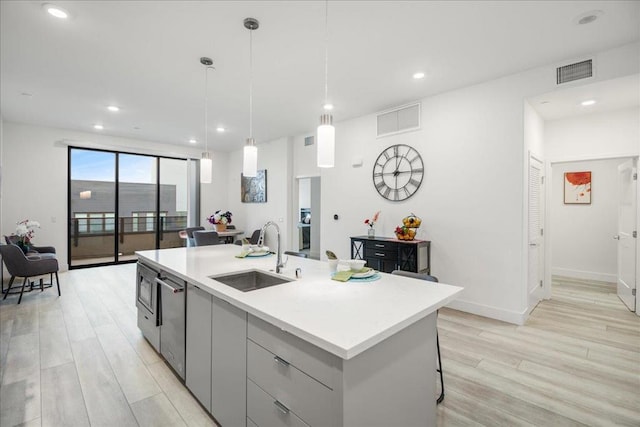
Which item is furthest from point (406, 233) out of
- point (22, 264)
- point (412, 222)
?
point (22, 264)

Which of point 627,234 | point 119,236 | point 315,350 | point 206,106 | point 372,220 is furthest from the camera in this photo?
point 119,236

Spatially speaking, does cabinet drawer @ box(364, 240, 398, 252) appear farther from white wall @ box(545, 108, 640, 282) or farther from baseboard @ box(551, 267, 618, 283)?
baseboard @ box(551, 267, 618, 283)

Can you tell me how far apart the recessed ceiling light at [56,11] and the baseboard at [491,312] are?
453 centimetres

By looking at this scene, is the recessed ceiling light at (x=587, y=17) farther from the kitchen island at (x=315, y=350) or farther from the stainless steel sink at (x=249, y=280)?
the stainless steel sink at (x=249, y=280)

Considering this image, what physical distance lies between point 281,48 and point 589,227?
20.1 ft

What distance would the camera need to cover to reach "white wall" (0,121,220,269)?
5422 millimetres

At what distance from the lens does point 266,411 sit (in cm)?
145

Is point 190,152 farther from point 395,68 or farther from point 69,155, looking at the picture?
point 395,68

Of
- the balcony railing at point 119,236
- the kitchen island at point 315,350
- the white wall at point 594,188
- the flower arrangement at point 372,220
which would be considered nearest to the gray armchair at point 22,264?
the balcony railing at point 119,236

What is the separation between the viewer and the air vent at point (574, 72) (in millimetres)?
2996

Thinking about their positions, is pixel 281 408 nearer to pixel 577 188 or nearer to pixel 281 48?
pixel 281 48

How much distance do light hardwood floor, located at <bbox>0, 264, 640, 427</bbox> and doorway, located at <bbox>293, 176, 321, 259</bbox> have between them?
317 centimetres

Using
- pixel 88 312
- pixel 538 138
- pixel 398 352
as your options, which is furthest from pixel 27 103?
pixel 538 138

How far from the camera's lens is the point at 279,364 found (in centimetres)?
137
